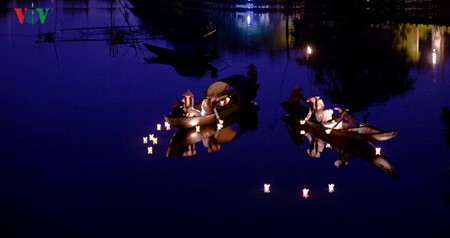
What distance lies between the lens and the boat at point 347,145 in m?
15.7

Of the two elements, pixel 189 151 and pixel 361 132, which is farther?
pixel 189 151

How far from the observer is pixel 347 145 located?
55.4ft

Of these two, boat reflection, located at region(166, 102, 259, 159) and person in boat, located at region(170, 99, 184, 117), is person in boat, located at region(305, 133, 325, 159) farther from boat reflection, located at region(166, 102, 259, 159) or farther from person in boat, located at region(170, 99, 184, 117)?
person in boat, located at region(170, 99, 184, 117)

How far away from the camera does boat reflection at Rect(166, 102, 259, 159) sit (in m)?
17.2

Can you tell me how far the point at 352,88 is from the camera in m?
26.4

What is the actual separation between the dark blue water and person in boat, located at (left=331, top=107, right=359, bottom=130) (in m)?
0.77

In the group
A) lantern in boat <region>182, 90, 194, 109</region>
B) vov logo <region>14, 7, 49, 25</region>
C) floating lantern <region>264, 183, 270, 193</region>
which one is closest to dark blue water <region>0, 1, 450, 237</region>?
floating lantern <region>264, 183, 270, 193</region>

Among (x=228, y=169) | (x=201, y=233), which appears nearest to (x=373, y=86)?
(x=228, y=169)

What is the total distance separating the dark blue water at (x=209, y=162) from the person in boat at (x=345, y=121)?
30.2 inches

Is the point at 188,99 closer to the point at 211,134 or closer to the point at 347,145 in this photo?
the point at 211,134

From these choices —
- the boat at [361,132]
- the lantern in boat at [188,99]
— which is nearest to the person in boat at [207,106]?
the lantern in boat at [188,99]

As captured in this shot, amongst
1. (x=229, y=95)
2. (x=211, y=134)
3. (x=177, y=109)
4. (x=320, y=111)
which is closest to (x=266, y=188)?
(x=320, y=111)

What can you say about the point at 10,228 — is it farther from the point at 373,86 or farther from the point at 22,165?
the point at 373,86

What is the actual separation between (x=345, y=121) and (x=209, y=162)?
3.93 m
